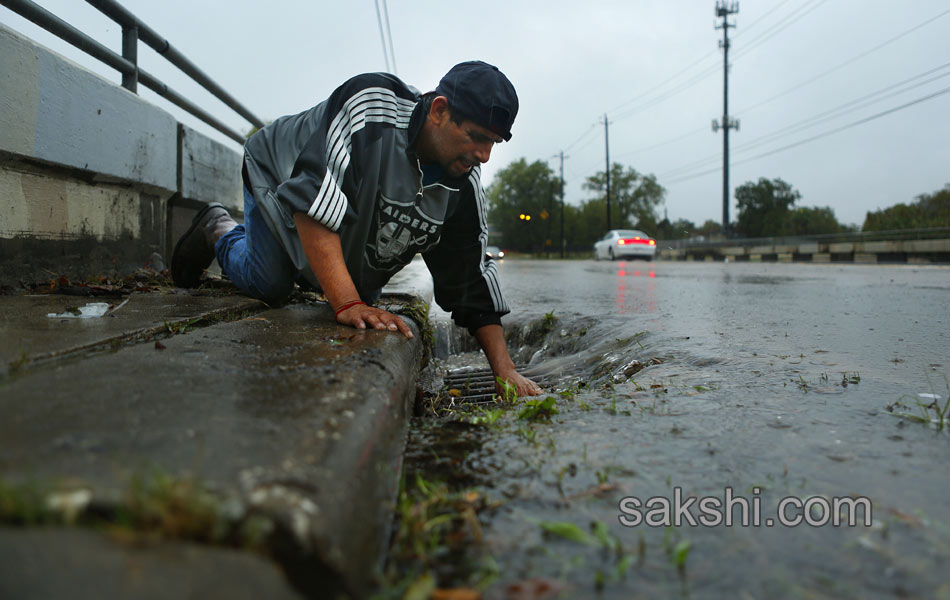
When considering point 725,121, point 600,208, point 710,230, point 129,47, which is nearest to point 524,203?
point 600,208

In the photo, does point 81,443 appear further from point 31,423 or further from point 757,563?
point 757,563

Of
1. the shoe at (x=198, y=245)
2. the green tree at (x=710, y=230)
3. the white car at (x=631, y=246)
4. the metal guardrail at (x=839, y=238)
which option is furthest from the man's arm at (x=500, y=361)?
the green tree at (x=710, y=230)

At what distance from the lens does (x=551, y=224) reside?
80.8 metres

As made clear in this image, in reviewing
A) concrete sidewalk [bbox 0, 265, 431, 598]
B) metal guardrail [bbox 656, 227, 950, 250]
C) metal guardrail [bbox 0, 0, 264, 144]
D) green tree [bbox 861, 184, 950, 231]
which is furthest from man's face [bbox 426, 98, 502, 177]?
green tree [bbox 861, 184, 950, 231]

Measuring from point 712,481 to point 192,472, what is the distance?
978mm

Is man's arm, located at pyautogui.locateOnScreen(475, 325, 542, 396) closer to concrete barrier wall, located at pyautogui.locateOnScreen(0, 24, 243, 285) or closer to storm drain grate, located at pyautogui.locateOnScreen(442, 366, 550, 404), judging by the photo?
storm drain grate, located at pyautogui.locateOnScreen(442, 366, 550, 404)

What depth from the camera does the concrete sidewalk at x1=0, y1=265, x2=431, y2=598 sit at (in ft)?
2.14

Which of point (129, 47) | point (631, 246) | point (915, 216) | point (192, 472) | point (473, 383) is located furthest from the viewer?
point (631, 246)

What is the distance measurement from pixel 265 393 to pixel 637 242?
2552 centimetres

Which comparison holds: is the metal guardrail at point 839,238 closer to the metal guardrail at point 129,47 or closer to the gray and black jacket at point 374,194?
the gray and black jacket at point 374,194

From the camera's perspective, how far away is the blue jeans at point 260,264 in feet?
9.67

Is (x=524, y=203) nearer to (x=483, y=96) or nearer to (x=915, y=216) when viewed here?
(x=915, y=216)

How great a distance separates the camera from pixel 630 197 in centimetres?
8594

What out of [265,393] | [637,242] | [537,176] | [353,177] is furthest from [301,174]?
[537,176]
